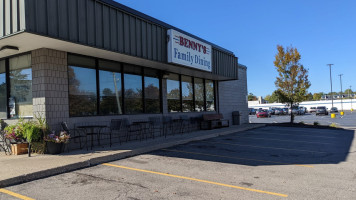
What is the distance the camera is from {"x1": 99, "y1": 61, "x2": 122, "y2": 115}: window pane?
32.4 feet

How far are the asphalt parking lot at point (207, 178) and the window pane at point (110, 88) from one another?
116 inches

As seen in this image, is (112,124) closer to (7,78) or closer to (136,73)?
(136,73)

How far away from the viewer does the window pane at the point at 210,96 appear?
54.9 feet

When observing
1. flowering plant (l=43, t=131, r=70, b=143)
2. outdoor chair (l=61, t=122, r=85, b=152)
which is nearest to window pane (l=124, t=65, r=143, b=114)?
outdoor chair (l=61, t=122, r=85, b=152)

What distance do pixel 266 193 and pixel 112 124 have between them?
6241 millimetres

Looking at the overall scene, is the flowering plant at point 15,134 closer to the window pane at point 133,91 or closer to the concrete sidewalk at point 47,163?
the concrete sidewalk at point 47,163

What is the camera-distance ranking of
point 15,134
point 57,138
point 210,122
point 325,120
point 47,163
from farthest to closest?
point 325,120 → point 210,122 → point 15,134 → point 57,138 → point 47,163

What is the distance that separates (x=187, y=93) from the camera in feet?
49.2

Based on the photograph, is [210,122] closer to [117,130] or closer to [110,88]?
[117,130]

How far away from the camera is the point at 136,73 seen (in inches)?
453

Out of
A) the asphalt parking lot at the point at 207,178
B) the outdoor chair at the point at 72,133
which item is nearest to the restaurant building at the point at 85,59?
the outdoor chair at the point at 72,133

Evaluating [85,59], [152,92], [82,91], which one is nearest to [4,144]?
[82,91]

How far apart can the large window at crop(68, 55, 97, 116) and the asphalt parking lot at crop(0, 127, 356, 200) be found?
2828 millimetres

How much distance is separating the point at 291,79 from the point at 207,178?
691 inches
